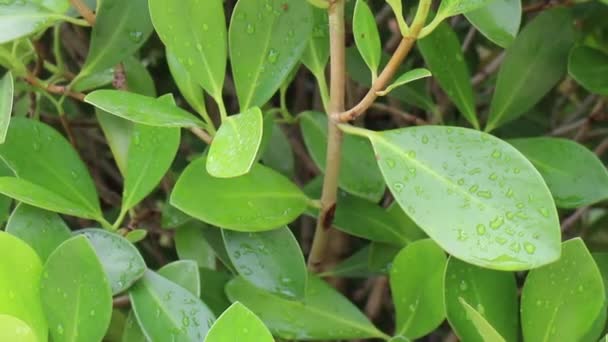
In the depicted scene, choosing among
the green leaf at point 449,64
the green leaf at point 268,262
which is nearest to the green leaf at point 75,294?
the green leaf at point 268,262

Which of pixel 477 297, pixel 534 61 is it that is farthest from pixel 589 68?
pixel 477 297

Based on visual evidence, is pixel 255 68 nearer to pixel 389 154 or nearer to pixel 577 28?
pixel 389 154

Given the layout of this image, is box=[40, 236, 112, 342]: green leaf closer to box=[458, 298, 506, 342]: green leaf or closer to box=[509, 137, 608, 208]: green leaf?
box=[458, 298, 506, 342]: green leaf

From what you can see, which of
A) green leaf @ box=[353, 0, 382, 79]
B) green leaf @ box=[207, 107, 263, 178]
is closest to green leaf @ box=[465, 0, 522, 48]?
green leaf @ box=[353, 0, 382, 79]

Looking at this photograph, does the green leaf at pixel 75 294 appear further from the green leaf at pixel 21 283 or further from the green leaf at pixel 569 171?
the green leaf at pixel 569 171

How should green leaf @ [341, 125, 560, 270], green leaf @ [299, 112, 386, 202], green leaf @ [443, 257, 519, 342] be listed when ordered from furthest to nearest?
1. green leaf @ [299, 112, 386, 202]
2. green leaf @ [443, 257, 519, 342]
3. green leaf @ [341, 125, 560, 270]

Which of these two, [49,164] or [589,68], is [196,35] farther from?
[589,68]
